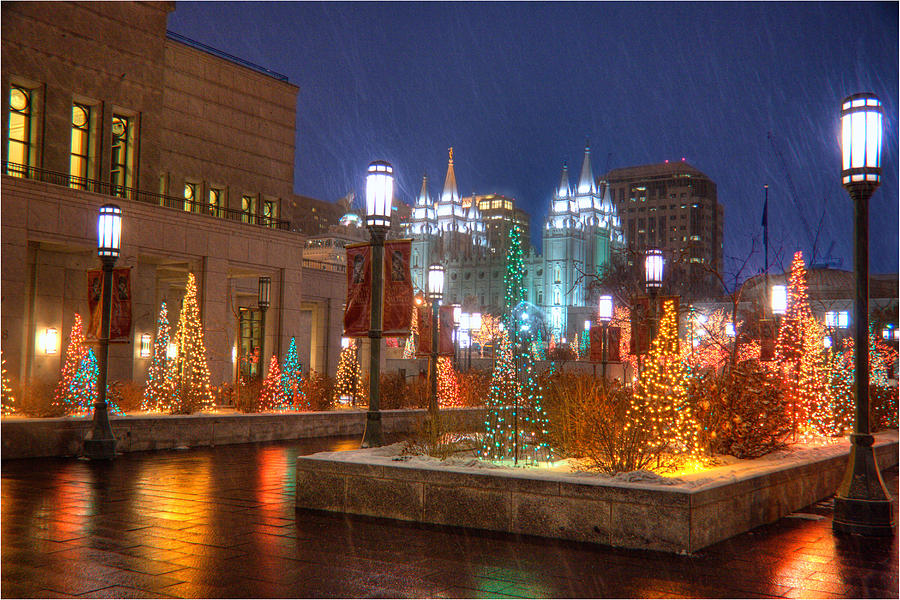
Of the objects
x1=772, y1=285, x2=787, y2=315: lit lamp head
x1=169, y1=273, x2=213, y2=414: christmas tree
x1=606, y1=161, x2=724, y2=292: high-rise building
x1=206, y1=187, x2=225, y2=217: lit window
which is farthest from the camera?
x1=606, y1=161, x2=724, y2=292: high-rise building

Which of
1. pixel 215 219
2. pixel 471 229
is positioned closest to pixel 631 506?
pixel 215 219

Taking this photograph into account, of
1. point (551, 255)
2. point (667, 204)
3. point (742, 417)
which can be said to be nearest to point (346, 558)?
point (742, 417)

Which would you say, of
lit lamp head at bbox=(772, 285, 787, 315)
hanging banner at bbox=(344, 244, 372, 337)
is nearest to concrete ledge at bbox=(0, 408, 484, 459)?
hanging banner at bbox=(344, 244, 372, 337)

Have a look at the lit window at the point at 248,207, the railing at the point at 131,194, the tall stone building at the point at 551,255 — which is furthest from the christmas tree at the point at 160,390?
the tall stone building at the point at 551,255

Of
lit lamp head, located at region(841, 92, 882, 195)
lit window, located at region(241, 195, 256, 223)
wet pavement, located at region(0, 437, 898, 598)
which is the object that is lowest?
wet pavement, located at region(0, 437, 898, 598)

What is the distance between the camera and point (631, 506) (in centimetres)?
827

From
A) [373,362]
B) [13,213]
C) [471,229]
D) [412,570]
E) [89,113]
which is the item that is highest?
[471,229]

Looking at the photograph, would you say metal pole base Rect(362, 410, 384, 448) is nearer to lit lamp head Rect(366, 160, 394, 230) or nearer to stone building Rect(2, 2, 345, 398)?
lit lamp head Rect(366, 160, 394, 230)

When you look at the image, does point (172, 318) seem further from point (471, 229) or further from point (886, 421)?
point (471, 229)

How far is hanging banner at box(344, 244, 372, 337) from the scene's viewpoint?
489 inches

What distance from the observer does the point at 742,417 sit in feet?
38.0

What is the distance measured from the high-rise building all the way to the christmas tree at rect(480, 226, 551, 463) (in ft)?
554

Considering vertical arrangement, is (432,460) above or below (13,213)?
below

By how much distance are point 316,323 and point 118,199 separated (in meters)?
17.1
